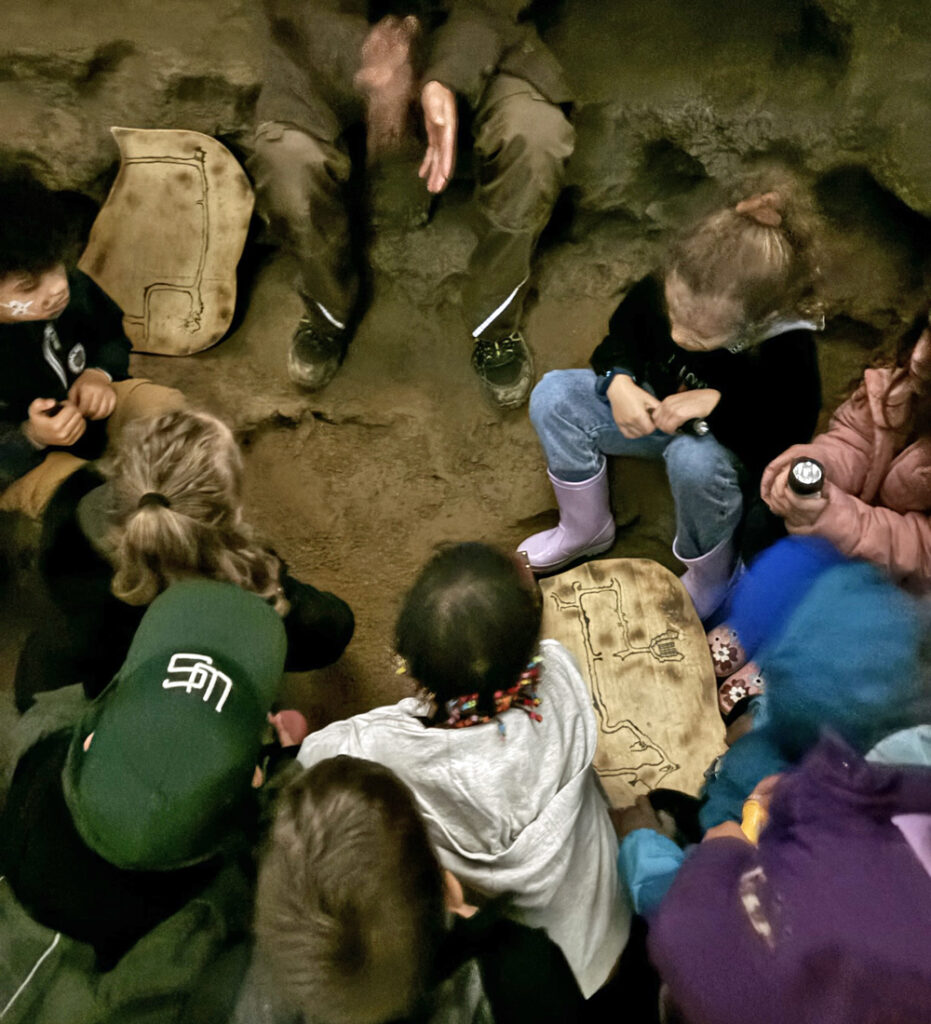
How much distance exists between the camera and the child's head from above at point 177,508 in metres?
1.39

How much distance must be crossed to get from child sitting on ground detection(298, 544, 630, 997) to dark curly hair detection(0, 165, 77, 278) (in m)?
1.18

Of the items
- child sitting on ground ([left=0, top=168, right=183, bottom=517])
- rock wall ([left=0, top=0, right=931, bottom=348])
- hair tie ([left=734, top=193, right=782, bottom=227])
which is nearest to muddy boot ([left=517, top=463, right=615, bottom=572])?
hair tie ([left=734, top=193, right=782, bottom=227])

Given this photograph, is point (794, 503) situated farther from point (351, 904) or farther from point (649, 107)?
point (649, 107)

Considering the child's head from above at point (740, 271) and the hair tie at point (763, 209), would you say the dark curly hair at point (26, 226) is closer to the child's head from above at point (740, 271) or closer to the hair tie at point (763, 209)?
the child's head from above at point (740, 271)

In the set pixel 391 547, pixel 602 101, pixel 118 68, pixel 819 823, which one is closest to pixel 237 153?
pixel 118 68

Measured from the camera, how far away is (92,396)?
6.44 ft

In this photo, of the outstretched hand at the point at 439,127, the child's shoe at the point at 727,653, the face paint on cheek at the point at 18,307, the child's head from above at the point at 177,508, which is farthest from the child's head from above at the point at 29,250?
the child's shoe at the point at 727,653

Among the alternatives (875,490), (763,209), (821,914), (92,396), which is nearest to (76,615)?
(92,396)

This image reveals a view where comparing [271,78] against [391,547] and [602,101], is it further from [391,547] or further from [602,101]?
[391,547]

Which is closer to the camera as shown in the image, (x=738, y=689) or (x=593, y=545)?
(x=738, y=689)

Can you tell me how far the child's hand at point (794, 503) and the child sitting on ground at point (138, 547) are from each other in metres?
1.13

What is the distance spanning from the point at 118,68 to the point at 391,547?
1.93 meters

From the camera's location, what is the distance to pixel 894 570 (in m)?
1.67

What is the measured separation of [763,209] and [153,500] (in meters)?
1.39
